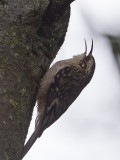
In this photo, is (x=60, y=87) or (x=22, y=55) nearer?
(x=22, y=55)

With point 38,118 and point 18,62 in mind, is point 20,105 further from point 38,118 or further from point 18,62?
point 38,118

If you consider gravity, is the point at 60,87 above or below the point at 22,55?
below

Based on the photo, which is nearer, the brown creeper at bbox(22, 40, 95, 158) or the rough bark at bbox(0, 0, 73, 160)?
the rough bark at bbox(0, 0, 73, 160)

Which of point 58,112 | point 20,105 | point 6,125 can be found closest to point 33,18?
point 20,105

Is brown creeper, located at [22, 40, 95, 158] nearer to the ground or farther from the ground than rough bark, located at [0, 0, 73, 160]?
nearer to the ground

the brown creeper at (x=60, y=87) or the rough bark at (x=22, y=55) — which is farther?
the brown creeper at (x=60, y=87)

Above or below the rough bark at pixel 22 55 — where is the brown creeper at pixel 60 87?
below
